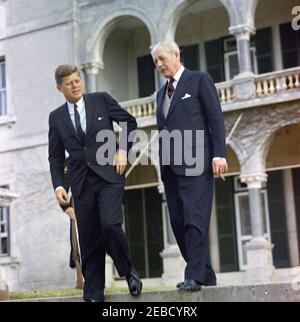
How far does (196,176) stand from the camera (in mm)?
4309

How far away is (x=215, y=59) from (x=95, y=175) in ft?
37.5

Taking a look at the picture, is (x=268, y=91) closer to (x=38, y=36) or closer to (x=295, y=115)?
(x=295, y=115)

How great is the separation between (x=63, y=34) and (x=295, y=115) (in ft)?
15.1

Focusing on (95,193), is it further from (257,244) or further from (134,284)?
(257,244)

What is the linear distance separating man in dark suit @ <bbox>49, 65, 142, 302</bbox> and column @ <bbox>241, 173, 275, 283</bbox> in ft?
29.5

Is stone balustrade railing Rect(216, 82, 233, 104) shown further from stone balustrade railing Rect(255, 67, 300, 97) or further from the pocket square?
the pocket square

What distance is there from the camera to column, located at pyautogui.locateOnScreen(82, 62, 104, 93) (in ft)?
51.0

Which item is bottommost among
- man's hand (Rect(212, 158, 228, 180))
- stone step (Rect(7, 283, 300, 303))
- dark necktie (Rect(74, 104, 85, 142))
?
stone step (Rect(7, 283, 300, 303))

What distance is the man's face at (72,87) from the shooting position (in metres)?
4.41

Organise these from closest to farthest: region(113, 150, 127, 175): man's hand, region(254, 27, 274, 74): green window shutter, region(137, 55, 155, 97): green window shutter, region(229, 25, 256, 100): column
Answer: region(113, 150, 127, 175): man's hand < region(229, 25, 256, 100): column < region(254, 27, 274, 74): green window shutter < region(137, 55, 155, 97): green window shutter

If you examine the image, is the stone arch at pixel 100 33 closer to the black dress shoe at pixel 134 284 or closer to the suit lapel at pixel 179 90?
the suit lapel at pixel 179 90

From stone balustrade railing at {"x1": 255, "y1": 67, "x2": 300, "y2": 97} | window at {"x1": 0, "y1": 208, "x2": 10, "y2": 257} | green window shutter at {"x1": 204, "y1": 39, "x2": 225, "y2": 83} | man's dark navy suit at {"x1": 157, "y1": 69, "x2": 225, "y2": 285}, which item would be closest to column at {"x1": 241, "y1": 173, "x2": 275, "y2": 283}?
stone balustrade railing at {"x1": 255, "y1": 67, "x2": 300, "y2": 97}

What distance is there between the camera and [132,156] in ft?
50.2

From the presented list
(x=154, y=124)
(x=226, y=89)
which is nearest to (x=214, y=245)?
(x=154, y=124)
